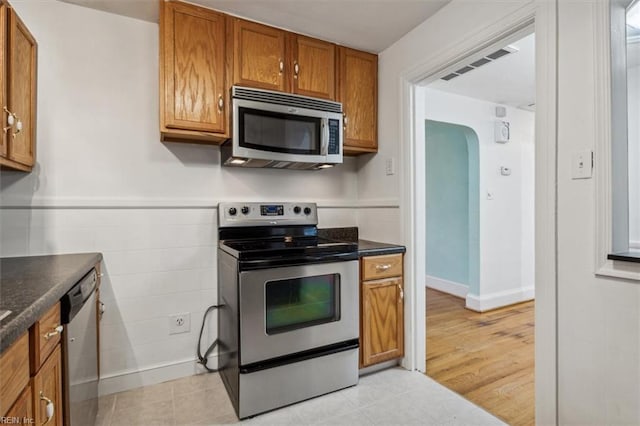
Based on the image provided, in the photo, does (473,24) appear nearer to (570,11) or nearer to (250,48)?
(570,11)

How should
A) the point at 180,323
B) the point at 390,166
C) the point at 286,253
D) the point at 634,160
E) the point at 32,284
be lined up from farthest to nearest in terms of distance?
the point at 390,166
the point at 180,323
the point at 286,253
the point at 634,160
the point at 32,284

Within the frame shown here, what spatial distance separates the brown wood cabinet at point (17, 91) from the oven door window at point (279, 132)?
3.35ft

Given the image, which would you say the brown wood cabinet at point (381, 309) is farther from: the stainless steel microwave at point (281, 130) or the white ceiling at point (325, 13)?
the white ceiling at point (325, 13)

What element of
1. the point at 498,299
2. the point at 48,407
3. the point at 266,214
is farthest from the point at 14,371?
the point at 498,299

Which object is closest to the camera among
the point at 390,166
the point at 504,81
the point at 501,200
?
the point at 390,166

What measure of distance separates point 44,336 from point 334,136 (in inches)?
70.4

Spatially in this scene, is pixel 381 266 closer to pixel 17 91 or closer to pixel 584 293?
pixel 584 293

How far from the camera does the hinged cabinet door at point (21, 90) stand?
1.47m

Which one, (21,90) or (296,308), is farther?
(296,308)

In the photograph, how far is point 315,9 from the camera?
197cm

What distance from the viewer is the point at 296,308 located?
186 centimetres

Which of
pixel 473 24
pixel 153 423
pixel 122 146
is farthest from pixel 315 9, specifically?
pixel 153 423

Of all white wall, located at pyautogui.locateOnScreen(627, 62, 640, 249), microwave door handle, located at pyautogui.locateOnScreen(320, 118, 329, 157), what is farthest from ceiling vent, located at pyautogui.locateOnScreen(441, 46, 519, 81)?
microwave door handle, located at pyautogui.locateOnScreen(320, 118, 329, 157)

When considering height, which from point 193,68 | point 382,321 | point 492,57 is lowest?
point 382,321
